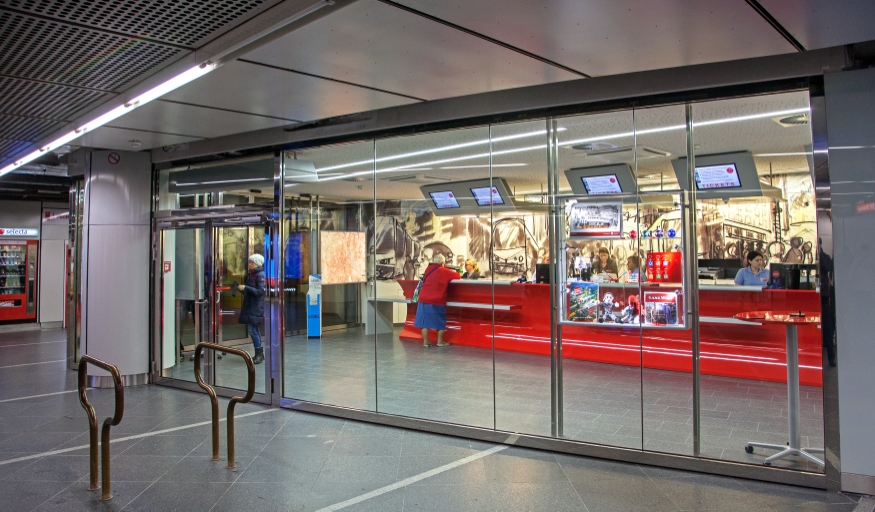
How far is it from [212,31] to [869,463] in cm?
491

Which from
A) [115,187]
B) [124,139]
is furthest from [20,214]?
[124,139]

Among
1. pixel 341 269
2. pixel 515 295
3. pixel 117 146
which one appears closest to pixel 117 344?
pixel 117 146

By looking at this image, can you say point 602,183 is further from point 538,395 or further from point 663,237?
point 538,395

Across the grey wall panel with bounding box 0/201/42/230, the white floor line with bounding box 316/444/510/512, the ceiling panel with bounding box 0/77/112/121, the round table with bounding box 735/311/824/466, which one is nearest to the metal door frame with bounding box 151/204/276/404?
the ceiling panel with bounding box 0/77/112/121

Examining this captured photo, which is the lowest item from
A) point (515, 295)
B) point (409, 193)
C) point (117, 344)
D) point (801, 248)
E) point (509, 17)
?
point (117, 344)

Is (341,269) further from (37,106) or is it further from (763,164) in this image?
(763,164)

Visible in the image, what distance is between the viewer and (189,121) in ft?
19.2

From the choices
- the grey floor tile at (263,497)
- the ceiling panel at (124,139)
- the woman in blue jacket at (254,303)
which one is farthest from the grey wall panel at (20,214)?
the grey floor tile at (263,497)

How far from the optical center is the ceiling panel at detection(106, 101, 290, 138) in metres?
5.39

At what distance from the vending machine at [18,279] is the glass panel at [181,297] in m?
9.49

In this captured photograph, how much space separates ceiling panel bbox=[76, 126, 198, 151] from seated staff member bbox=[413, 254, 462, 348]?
9.93 feet

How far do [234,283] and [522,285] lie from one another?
360 centimetres

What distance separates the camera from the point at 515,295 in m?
6.73

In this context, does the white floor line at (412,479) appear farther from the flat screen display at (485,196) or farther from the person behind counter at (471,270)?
the flat screen display at (485,196)
